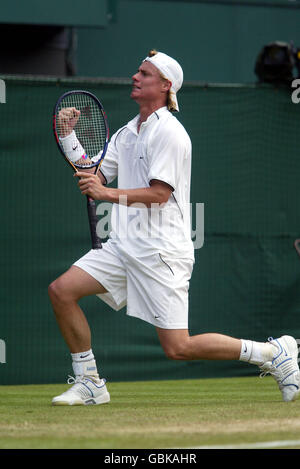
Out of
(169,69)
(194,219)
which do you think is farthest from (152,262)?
(194,219)

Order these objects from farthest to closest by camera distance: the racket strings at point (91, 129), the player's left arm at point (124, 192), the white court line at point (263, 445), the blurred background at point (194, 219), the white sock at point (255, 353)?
the blurred background at point (194, 219) < the racket strings at point (91, 129) < the white sock at point (255, 353) < the player's left arm at point (124, 192) < the white court line at point (263, 445)

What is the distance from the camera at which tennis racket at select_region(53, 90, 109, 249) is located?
5352mm

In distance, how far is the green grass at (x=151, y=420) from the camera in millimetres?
3896

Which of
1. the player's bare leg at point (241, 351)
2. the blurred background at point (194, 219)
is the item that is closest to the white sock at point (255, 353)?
the player's bare leg at point (241, 351)

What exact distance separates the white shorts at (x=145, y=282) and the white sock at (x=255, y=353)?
0.37 meters

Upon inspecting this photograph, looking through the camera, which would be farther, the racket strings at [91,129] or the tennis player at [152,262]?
the racket strings at [91,129]

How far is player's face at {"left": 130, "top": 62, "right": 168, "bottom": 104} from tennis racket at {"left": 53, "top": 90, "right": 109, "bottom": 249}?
0.27 metres

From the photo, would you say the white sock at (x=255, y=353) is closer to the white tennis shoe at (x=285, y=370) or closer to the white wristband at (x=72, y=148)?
the white tennis shoe at (x=285, y=370)

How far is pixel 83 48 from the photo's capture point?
10.3 meters

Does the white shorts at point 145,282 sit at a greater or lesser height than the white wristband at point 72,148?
lesser

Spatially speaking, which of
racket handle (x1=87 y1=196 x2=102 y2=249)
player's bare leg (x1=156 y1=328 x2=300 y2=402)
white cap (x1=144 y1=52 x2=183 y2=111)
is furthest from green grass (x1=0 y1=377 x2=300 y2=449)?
white cap (x1=144 y1=52 x2=183 y2=111)

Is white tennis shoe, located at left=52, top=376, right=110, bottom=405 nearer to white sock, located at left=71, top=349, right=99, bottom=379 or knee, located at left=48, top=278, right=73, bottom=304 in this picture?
white sock, located at left=71, top=349, right=99, bottom=379

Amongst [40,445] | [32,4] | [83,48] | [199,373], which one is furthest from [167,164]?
[83,48]
